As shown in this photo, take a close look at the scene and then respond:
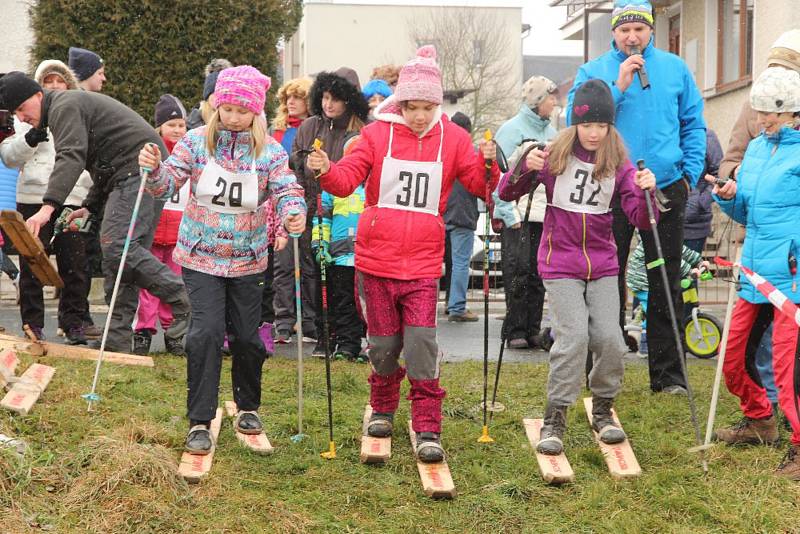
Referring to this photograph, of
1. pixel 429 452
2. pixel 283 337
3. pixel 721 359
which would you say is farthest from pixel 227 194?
pixel 283 337

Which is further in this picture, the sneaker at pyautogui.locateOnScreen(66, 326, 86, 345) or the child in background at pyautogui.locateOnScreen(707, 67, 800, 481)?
the sneaker at pyautogui.locateOnScreen(66, 326, 86, 345)

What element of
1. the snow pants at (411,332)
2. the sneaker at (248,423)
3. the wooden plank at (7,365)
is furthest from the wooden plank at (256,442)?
the wooden plank at (7,365)

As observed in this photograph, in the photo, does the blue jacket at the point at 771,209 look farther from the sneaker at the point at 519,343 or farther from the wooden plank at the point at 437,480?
Answer: the sneaker at the point at 519,343

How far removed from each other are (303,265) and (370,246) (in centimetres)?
350

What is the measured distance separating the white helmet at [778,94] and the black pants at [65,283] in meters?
5.72

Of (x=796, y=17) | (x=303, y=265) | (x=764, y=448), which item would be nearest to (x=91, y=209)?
(x=303, y=265)

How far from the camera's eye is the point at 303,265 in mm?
9312

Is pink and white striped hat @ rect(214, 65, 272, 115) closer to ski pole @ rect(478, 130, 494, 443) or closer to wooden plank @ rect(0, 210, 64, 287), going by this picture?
ski pole @ rect(478, 130, 494, 443)

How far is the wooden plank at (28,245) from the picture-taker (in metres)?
7.29

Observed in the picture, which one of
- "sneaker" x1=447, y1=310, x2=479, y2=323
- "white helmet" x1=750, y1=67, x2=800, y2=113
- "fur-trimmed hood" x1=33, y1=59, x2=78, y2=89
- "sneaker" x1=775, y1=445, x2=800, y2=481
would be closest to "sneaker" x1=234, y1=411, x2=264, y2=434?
"sneaker" x1=775, y1=445, x2=800, y2=481

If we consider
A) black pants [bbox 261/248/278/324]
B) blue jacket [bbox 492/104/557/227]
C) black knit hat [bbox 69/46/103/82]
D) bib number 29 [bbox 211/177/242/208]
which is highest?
black knit hat [bbox 69/46/103/82]

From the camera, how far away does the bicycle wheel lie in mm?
9250

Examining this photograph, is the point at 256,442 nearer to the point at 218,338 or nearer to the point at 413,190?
the point at 218,338

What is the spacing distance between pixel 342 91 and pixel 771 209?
3915mm
